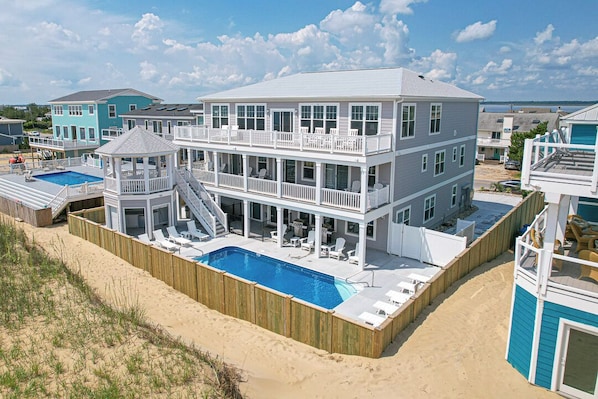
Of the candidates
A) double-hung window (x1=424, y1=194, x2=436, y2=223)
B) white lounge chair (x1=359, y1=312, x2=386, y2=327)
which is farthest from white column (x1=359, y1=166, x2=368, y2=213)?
double-hung window (x1=424, y1=194, x2=436, y2=223)

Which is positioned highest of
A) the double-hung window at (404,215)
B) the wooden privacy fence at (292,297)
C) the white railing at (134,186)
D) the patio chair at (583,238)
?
the patio chair at (583,238)

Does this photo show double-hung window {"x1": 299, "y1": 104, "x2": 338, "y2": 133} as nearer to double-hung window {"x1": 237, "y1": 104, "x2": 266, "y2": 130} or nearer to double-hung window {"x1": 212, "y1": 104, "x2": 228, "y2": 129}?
double-hung window {"x1": 237, "y1": 104, "x2": 266, "y2": 130}

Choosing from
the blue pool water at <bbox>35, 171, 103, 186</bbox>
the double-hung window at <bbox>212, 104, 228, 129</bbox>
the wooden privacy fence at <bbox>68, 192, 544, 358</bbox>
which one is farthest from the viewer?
the blue pool water at <bbox>35, 171, 103, 186</bbox>

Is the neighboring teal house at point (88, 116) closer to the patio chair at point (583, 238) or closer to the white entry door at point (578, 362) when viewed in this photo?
the patio chair at point (583, 238)

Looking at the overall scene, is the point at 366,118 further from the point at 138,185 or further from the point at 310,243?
the point at 138,185

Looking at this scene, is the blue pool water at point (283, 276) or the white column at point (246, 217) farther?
the white column at point (246, 217)

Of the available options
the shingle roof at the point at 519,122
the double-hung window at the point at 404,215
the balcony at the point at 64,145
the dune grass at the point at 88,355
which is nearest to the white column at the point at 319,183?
the double-hung window at the point at 404,215

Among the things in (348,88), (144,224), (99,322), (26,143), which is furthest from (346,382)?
(26,143)

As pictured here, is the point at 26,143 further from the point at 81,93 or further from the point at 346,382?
the point at 346,382
